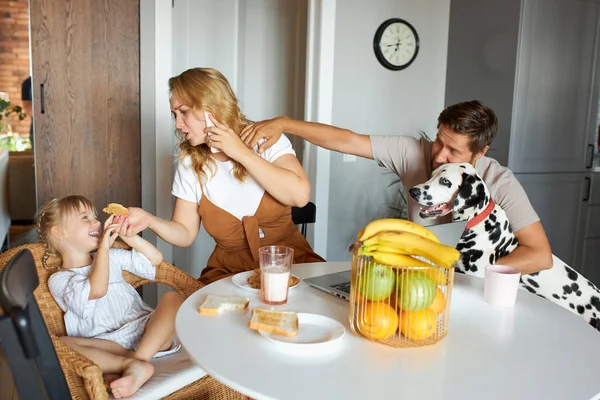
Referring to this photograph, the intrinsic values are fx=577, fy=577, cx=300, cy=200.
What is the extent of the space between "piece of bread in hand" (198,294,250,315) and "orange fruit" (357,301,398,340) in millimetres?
306

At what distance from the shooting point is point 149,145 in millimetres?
3031

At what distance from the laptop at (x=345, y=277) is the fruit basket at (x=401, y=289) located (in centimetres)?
25

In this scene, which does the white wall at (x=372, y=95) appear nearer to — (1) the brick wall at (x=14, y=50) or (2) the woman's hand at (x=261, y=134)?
(2) the woman's hand at (x=261, y=134)

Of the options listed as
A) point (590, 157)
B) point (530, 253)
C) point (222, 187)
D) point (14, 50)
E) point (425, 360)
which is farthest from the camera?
point (14, 50)

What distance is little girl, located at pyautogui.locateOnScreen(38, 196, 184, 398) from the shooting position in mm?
1588

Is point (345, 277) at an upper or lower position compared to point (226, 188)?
lower

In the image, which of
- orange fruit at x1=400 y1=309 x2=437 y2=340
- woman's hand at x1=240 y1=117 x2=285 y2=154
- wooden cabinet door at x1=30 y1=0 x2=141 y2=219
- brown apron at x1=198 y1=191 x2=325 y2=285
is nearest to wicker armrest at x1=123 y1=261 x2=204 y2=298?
brown apron at x1=198 y1=191 x2=325 y2=285

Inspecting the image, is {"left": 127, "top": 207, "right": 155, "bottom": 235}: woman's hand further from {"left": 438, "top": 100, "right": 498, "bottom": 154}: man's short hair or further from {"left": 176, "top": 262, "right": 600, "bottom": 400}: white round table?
{"left": 438, "top": 100, "right": 498, "bottom": 154}: man's short hair

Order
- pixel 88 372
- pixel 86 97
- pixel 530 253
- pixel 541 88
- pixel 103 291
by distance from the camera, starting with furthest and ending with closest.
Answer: pixel 541 88 → pixel 86 97 → pixel 530 253 → pixel 103 291 → pixel 88 372

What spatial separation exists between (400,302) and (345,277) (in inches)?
17.7

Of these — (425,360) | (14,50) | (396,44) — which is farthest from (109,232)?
(14,50)

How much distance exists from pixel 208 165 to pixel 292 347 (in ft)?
3.22

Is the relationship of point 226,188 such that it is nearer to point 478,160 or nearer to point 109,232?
point 109,232

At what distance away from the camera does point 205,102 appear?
72.1 inches
